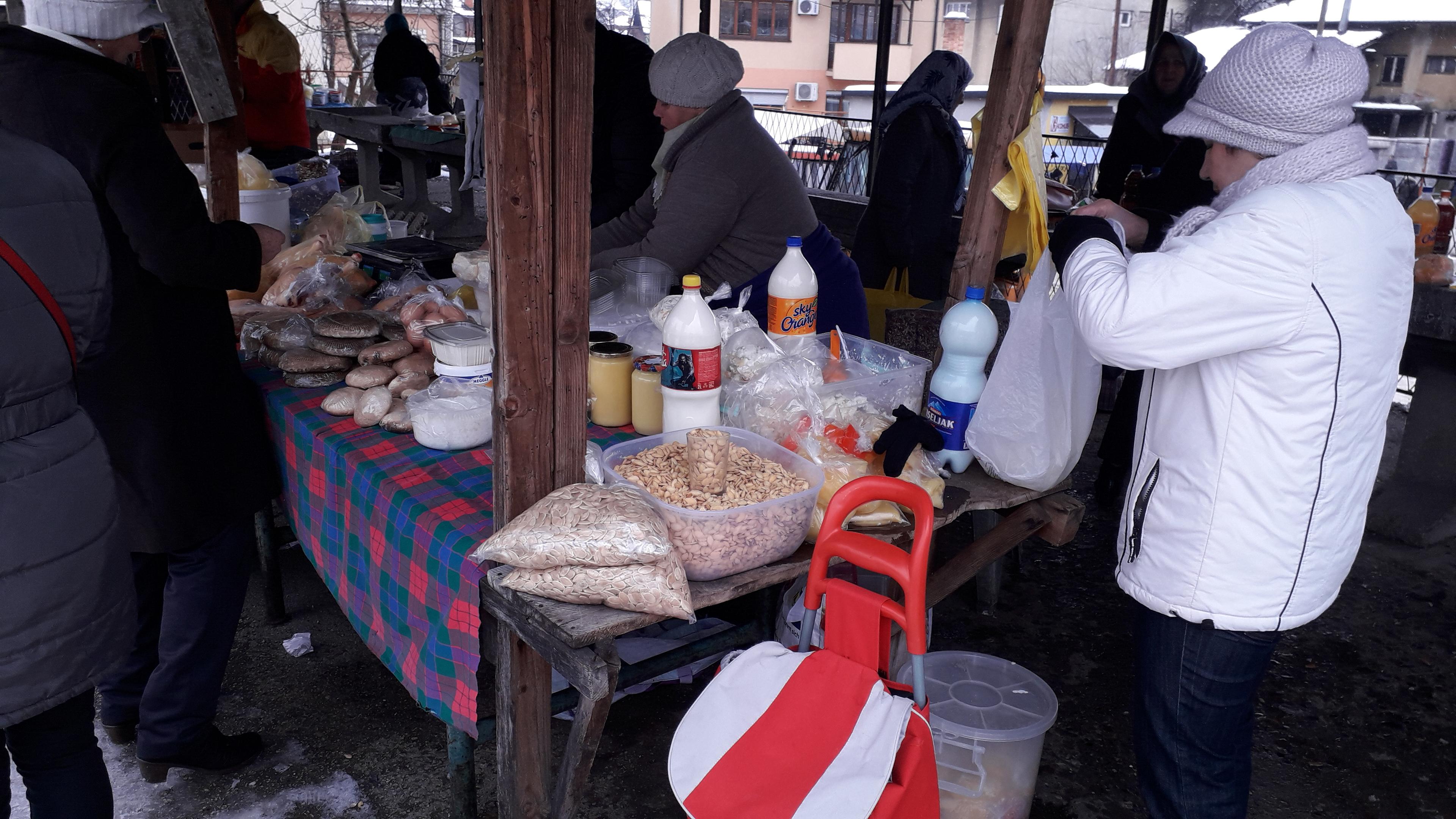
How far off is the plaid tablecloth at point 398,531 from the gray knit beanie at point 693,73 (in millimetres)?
1347

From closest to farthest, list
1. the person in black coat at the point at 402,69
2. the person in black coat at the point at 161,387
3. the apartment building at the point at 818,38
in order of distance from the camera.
Answer: the person in black coat at the point at 161,387 < the person in black coat at the point at 402,69 < the apartment building at the point at 818,38

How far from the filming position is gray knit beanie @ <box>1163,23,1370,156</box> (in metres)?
1.54

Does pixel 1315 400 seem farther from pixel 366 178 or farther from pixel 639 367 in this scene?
pixel 366 178

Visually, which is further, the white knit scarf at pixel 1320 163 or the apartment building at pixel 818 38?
the apartment building at pixel 818 38

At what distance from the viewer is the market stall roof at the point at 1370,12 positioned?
500 inches

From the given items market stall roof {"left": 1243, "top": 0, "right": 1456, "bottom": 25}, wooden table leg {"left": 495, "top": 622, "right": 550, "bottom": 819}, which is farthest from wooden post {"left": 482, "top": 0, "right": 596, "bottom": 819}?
market stall roof {"left": 1243, "top": 0, "right": 1456, "bottom": 25}

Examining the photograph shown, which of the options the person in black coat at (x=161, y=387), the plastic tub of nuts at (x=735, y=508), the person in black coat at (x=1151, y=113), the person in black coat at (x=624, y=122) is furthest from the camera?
the person in black coat at (x=1151, y=113)

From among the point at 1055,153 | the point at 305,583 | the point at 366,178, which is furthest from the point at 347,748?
the point at 1055,153

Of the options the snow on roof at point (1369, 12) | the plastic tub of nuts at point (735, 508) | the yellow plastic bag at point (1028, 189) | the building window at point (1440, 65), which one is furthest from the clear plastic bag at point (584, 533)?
the building window at point (1440, 65)

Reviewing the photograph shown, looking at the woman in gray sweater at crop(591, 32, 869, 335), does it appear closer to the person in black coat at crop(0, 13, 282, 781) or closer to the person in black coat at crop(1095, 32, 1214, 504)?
the person in black coat at crop(0, 13, 282, 781)

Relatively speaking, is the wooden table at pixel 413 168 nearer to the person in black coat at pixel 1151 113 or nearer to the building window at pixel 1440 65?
the person in black coat at pixel 1151 113

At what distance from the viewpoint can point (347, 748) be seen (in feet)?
8.67

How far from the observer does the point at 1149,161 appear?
16.4ft

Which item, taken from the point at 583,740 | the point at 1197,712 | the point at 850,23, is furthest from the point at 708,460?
the point at 850,23
